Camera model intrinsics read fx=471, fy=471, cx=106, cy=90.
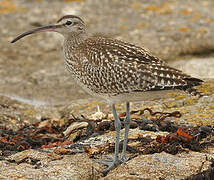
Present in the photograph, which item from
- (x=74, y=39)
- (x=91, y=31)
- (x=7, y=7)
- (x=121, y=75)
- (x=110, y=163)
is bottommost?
(x=110, y=163)

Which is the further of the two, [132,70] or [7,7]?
[7,7]

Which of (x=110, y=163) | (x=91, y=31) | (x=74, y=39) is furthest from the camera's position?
(x=91, y=31)

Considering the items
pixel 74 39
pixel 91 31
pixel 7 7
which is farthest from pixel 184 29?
pixel 74 39

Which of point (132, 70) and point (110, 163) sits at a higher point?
point (132, 70)

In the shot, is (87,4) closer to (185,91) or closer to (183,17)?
(183,17)

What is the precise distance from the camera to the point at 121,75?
6656mm

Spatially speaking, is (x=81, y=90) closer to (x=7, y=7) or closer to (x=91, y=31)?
(x=91, y=31)

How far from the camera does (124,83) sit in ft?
21.7

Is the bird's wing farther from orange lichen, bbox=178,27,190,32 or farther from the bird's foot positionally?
orange lichen, bbox=178,27,190,32

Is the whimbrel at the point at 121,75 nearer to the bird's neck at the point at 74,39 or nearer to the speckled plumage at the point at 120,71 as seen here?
the speckled plumage at the point at 120,71

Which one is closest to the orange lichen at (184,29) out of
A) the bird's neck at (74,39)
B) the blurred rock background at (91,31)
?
the blurred rock background at (91,31)

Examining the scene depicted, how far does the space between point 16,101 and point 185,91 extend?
4.98 meters

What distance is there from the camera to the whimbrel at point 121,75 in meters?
6.52

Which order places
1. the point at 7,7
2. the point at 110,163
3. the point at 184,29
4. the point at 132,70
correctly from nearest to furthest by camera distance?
the point at 110,163 → the point at 132,70 → the point at 184,29 → the point at 7,7
